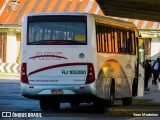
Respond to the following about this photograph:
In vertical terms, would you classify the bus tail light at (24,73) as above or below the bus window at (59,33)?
below

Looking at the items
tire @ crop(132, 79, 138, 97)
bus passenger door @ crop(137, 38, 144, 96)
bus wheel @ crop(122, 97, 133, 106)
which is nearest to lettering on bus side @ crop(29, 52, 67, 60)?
bus wheel @ crop(122, 97, 133, 106)

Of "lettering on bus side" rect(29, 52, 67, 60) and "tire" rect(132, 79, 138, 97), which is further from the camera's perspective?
"tire" rect(132, 79, 138, 97)

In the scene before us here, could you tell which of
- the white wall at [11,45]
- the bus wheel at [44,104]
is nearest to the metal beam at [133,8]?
the bus wheel at [44,104]

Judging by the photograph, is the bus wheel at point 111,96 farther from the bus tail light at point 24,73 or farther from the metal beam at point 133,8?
the metal beam at point 133,8

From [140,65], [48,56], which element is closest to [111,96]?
[48,56]

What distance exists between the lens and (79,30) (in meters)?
21.2

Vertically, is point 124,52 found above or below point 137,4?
below

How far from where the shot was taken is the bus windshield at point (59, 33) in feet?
69.4

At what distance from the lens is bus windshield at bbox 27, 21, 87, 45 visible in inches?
833

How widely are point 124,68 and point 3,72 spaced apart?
1578 inches

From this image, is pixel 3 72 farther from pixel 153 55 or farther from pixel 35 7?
pixel 153 55

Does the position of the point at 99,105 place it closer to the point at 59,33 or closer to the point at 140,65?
the point at 59,33

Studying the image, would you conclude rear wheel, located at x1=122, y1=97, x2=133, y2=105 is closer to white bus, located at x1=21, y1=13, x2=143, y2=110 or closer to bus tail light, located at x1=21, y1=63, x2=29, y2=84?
white bus, located at x1=21, y1=13, x2=143, y2=110

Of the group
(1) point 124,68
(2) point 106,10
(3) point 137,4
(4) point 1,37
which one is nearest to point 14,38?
(4) point 1,37
